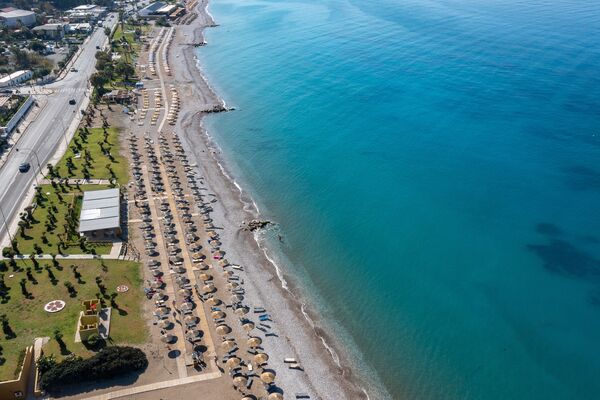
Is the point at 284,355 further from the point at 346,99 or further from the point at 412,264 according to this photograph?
the point at 346,99

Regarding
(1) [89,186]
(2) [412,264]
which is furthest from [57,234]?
(2) [412,264]

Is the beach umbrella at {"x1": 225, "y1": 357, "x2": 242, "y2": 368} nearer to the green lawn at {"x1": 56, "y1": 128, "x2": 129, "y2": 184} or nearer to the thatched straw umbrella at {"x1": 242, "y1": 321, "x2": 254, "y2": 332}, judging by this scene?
the thatched straw umbrella at {"x1": 242, "y1": 321, "x2": 254, "y2": 332}

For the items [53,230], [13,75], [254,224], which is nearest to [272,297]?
[254,224]

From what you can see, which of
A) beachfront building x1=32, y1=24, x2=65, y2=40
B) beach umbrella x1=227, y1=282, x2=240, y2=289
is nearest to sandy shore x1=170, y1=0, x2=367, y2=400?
beach umbrella x1=227, y1=282, x2=240, y2=289

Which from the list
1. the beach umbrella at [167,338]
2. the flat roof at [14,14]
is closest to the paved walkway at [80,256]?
the beach umbrella at [167,338]

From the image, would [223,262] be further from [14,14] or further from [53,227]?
[14,14]
